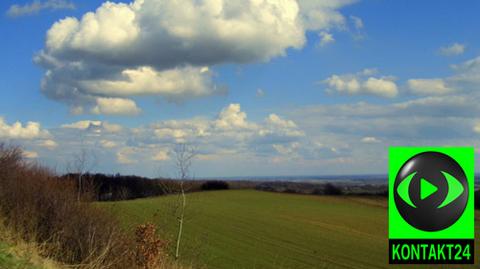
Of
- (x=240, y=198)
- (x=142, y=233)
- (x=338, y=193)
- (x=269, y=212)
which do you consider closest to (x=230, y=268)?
(x=142, y=233)

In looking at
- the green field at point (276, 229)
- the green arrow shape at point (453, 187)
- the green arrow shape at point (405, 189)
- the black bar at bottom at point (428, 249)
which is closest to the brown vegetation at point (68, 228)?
the green field at point (276, 229)

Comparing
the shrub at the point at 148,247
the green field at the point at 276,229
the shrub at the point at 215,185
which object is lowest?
the green field at the point at 276,229

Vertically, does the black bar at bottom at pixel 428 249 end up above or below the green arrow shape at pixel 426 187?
below

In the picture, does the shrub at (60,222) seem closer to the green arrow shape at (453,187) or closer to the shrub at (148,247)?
the shrub at (148,247)

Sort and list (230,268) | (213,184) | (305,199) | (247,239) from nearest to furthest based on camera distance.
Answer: (230,268) < (247,239) < (305,199) < (213,184)

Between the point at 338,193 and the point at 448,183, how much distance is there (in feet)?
308

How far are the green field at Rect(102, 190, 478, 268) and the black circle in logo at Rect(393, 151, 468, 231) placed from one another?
964 centimetres

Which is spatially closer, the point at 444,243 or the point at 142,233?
the point at 444,243

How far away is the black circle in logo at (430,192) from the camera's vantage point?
10.7m

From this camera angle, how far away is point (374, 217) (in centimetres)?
6888

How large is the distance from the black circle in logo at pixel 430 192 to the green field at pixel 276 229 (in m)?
9.64

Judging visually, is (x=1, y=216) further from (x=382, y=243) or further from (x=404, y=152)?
(x=382, y=243)

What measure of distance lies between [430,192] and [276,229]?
45.5 meters

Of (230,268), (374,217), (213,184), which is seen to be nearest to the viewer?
(230,268)
